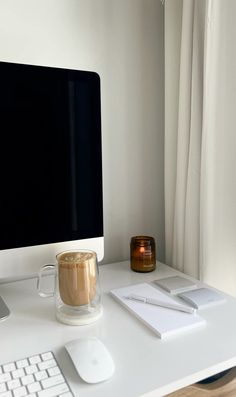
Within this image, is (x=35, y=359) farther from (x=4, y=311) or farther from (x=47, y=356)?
(x=4, y=311)

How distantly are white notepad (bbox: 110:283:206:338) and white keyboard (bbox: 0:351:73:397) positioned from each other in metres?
0.23

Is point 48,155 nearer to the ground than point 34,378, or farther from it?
farther from it

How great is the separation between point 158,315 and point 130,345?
0.41 ft

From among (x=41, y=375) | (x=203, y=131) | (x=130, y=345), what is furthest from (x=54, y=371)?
(x=203, y=131)

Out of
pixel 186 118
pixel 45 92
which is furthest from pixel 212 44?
pixel 45 92

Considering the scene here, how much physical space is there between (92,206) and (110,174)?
0.31 meters

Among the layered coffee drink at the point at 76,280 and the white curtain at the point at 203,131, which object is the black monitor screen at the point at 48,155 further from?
the white curtain at the point at 203,131

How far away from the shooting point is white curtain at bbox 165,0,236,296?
919mm

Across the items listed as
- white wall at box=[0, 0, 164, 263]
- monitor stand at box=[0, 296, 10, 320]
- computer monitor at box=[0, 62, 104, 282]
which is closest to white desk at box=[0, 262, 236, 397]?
monitor stand at box=[0, 296, 10, 320]

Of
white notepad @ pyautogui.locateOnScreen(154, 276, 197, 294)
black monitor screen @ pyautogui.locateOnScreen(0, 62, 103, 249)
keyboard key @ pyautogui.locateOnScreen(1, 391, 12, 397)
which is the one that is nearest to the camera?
keyboard key @ pyautogui.locateOnScreen(1, 391, 12, 397)

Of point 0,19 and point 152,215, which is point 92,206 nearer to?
point 152,215

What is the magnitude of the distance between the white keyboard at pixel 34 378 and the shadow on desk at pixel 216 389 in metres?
0.24

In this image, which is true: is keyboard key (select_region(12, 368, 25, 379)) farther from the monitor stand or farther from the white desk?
the monitor stand

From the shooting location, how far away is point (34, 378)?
540 mm
